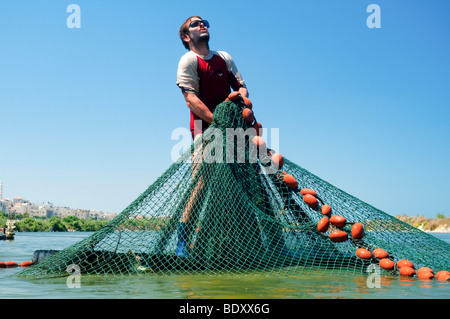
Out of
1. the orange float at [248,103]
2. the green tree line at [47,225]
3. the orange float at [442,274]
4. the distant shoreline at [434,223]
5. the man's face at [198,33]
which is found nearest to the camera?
the orange float at [442,274]

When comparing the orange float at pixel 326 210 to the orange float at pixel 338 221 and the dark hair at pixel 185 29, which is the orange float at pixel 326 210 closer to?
the orange float at pixel 338 221

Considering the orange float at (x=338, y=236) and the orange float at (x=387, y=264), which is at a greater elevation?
the orange float at (x=338, y=236)

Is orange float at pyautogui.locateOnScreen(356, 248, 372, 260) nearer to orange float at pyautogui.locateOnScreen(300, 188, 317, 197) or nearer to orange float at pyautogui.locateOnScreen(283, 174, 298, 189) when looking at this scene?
orange float at pyautogui.locateOnScreen(300, 188, 317, 197)

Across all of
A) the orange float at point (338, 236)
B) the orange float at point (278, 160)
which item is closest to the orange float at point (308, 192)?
the orange float at point (278, 160)

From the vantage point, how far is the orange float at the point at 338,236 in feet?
16.0

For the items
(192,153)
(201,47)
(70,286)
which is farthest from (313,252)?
(201,47)

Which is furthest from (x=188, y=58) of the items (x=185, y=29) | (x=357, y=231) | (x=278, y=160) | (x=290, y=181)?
(x=357, y=231)

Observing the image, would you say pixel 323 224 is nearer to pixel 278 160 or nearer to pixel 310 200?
pixel 310 200

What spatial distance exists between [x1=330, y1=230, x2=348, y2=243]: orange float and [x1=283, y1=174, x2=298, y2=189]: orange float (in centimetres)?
76

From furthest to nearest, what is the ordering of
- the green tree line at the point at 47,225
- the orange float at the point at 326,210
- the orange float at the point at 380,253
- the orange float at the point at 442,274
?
the green tree line at the point at 47,225
the orange float at the point at 326,210
the orange float at the point at 380,253
the orange float at the point at 442,274

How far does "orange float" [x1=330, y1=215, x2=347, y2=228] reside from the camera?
4969 millimetres

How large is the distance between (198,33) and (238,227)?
265cm

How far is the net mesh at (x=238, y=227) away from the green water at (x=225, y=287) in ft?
0.89
